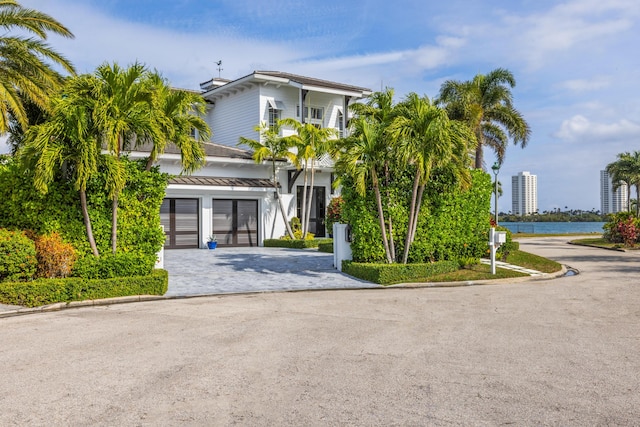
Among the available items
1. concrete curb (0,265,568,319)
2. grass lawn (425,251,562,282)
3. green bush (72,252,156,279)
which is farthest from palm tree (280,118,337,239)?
green bush (72,252,156,279)

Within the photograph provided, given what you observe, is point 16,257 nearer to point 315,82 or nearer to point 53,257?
point 53,257

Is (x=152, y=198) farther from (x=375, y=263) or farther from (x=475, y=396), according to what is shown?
(x=475, y=396)

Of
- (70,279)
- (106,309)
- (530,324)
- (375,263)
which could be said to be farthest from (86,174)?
(530,324)

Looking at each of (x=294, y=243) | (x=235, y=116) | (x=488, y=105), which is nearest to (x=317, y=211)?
(x=294, y=243)

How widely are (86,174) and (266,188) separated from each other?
15.3 metres

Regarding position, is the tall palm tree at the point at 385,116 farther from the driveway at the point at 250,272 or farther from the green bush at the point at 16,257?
the green bush at the point at 16,257

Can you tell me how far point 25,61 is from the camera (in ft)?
55.6

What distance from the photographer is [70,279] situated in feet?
37.9

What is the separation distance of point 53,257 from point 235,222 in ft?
50.3

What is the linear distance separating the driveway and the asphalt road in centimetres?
258

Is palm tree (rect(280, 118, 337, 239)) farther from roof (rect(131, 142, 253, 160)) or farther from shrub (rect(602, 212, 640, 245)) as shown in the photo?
shrub (rect(602, 212, 640, 245))

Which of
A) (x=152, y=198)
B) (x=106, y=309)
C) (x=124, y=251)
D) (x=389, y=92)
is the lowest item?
(x=106, y=309)

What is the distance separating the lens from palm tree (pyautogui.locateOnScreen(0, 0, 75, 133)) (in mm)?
15891

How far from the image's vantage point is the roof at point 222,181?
24500 mm
